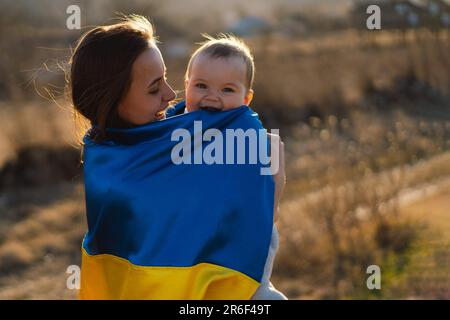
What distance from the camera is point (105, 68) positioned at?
263 centimetres

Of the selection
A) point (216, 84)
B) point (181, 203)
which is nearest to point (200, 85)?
point (216, 84)

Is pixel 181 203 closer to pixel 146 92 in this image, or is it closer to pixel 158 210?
pixel 158 210

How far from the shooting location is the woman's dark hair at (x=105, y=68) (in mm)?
2615

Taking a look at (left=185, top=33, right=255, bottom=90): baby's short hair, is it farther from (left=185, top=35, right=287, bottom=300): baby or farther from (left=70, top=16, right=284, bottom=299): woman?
(left=70, top=16, right=284, bottom=299): woman

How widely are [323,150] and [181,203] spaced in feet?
22.2

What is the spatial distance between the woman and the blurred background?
0.39 metres

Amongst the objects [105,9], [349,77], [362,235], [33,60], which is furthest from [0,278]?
[349,77]

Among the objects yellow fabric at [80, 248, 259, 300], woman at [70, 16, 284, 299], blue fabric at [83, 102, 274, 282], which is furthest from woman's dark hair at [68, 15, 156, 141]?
yellow fabric at [80, 248, 259, 300]

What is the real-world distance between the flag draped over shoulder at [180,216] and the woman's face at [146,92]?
16 centimetres

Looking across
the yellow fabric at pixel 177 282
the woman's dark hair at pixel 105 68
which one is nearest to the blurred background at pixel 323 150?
the woman's dark hair at pixel 105 68

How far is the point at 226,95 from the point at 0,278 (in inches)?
180

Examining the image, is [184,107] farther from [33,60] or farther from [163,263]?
[33,60]

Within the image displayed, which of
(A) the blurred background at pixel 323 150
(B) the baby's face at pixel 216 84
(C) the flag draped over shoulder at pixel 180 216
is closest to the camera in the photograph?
(C) the flag draped over shoulder at pixel 180 216

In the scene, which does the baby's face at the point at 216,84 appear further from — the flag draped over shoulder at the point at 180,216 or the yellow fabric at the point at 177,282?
the yellow fabric at the point at 177,282
